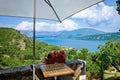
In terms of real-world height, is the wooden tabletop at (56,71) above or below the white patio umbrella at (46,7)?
below

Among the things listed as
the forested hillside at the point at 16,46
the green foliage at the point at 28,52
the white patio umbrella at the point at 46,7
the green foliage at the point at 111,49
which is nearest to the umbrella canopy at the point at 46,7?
the white patio umbrella at the point at 46,7

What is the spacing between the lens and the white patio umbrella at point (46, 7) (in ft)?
12.4

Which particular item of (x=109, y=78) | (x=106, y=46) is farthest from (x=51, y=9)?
(x=106, y=46)

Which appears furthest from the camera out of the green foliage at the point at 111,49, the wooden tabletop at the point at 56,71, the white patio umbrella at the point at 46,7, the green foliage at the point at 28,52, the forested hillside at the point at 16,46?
the forested hillside at the point at 16,46

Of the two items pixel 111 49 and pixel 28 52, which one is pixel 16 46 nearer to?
pixel 28 52

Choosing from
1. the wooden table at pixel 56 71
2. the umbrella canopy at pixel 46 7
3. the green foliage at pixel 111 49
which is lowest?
the wooden table at pixel 56 71

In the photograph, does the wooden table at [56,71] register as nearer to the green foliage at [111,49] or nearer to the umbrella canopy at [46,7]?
the umbrella canopy at [46,7]

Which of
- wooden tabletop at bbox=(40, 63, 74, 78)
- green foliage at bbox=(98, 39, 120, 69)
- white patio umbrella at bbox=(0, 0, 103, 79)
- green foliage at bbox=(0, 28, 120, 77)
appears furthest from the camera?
green foliage at bbox=(0, 28, 120, 77)

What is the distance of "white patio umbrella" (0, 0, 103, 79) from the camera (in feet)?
12.4

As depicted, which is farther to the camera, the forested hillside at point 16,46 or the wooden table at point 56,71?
the forested hillside at point 16,46

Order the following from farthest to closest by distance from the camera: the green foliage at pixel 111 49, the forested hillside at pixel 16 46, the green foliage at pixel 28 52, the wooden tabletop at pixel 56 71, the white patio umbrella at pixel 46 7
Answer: the forested hillside at pixel 16 46 → the green foliage at pixel 28 52 → the green foliage at pixel 111 49 → the white patio umbrella at pixel 46 7 → the wooden tabletop at pixel 56 71

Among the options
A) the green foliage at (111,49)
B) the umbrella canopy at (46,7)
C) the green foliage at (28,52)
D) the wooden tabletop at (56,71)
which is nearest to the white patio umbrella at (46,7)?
the umbrella canopy at (46,7)

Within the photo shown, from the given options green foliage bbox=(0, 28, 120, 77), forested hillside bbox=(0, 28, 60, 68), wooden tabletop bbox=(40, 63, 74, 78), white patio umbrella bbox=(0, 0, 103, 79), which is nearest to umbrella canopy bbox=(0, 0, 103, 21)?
white patio umbrella bbox=(0, 0, 103, 79)

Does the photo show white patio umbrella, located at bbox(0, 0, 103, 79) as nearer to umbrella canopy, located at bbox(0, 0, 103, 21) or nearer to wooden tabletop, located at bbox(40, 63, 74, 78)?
umbrella canopy, located at bbox(0, 0, 103, 21)
